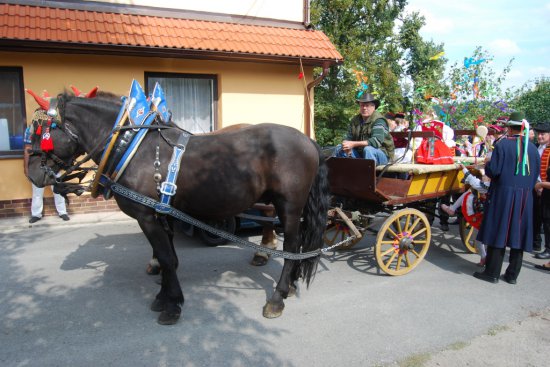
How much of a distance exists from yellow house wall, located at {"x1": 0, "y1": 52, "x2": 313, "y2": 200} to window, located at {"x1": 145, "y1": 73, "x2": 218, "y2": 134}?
0.59 ft

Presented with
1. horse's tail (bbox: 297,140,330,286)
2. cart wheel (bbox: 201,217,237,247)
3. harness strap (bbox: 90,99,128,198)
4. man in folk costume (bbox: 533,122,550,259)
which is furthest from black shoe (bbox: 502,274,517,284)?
harness strap (bbox: 90,99,128,198)

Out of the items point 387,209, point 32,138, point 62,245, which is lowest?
point 62,245

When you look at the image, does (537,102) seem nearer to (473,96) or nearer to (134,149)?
(473,96)

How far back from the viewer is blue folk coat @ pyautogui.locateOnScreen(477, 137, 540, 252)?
4.32 metres

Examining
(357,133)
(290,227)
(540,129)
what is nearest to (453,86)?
(540,129)

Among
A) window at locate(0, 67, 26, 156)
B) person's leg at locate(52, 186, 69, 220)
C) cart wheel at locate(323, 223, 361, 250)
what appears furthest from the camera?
window at locate(0, 67, 26, 156)

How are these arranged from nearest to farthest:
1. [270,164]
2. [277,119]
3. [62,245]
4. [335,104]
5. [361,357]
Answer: [361,357] → [270,164] → [62,245] → [277,119] → [335,104]

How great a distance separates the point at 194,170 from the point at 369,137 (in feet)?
8.42

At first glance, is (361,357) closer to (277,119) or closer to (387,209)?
(387,209)

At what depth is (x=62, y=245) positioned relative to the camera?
5582 millimetres

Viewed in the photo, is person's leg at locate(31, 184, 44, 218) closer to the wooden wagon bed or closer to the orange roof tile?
the orange roof tile

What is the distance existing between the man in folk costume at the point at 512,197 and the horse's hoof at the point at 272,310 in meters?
2.55

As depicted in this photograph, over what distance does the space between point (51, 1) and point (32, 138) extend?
214 inches

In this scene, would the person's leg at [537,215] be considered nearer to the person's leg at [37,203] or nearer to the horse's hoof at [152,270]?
the horse's hoof at [152,270]
